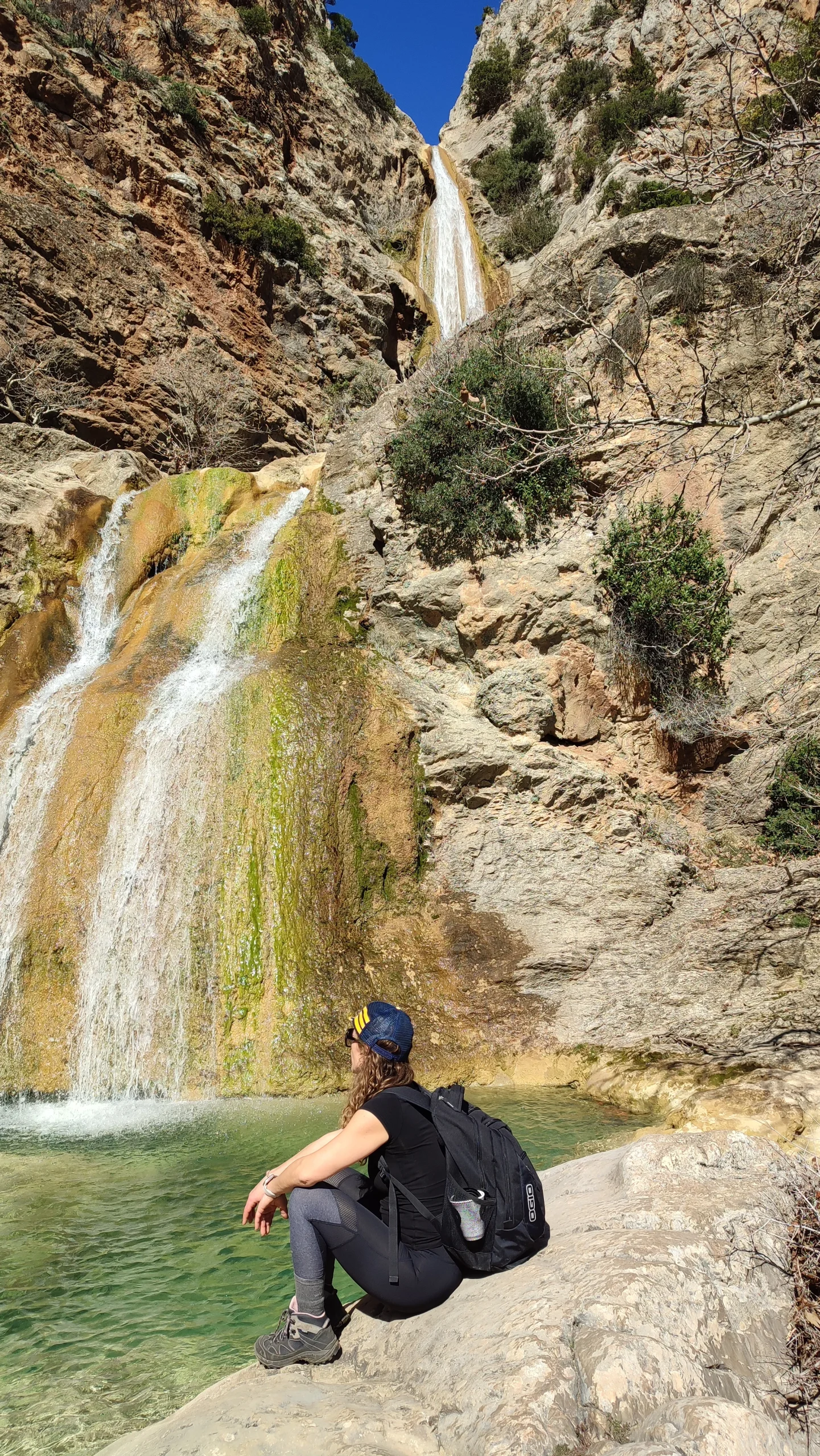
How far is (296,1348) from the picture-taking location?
2957mm

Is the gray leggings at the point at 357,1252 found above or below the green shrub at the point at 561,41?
below

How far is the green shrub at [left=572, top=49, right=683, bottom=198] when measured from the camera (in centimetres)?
2295

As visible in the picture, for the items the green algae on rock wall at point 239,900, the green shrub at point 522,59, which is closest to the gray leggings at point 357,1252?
the green algae on rock wall at point 239,900

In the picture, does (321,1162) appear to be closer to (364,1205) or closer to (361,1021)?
(364,1205)

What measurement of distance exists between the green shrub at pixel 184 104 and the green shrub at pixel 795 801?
22.8 m

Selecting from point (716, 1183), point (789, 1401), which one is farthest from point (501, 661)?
point (789, 1401)

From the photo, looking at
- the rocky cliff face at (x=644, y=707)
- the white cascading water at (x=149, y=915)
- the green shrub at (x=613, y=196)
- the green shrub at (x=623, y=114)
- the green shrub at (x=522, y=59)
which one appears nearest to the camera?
the rocky cliff face at (x=644, y=707)

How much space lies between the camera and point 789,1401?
2176mm

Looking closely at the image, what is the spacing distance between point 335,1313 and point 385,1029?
1.12 metres

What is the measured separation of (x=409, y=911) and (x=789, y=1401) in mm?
7428

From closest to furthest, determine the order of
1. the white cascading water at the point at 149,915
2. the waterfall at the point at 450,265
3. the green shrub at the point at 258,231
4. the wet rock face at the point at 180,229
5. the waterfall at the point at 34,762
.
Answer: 1. the white cascading water at the point at 149,915
2. the waterfall at the point at 34,762
3. the wet rock face at the point at 180,229
4. the green shrub at the point at 258,231
5. the waterfall at the point at 450,265

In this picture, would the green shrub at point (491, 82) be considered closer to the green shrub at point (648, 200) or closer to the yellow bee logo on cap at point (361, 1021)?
the green shrub at point (648, 200)

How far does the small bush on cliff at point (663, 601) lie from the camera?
11.5 meters

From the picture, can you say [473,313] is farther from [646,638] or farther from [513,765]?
[513,765]
